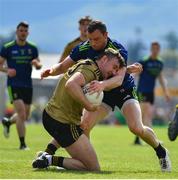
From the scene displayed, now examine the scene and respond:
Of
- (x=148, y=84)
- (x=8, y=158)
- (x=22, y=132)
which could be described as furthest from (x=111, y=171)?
(x=148, y=84)

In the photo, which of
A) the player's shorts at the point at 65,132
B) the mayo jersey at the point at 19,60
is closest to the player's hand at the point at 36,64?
the mayo jersey at the point at 19,60

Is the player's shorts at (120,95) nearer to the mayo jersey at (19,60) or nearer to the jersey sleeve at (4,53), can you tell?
the mayo jersey at (19,60)

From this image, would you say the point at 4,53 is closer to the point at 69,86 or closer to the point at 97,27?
the point at 97,27

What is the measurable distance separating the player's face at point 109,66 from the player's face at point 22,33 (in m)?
7.06

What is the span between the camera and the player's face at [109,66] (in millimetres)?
11166

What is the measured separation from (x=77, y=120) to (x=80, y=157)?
0.51m

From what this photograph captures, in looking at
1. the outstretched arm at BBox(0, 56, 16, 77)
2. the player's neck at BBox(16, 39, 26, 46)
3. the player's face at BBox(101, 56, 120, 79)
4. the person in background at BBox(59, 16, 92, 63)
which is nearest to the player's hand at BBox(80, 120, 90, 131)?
the player's face at BBox(101, 56, 120, 79)

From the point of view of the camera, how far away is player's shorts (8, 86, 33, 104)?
707 inches

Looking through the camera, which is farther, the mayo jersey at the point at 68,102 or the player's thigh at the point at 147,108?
the player's thigh at the point at 147,108

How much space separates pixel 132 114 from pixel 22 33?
691 cm

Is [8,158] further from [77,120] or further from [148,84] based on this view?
[148,84]

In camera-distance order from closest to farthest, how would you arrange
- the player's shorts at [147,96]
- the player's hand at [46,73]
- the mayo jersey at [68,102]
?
1. the mayo jersey at [68,102]
2. the player's hand at [46,73]
3. the player's shorts at [147,96]

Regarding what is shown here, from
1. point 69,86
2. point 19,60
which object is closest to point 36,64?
point 19,60

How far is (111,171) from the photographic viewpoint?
1165cm
